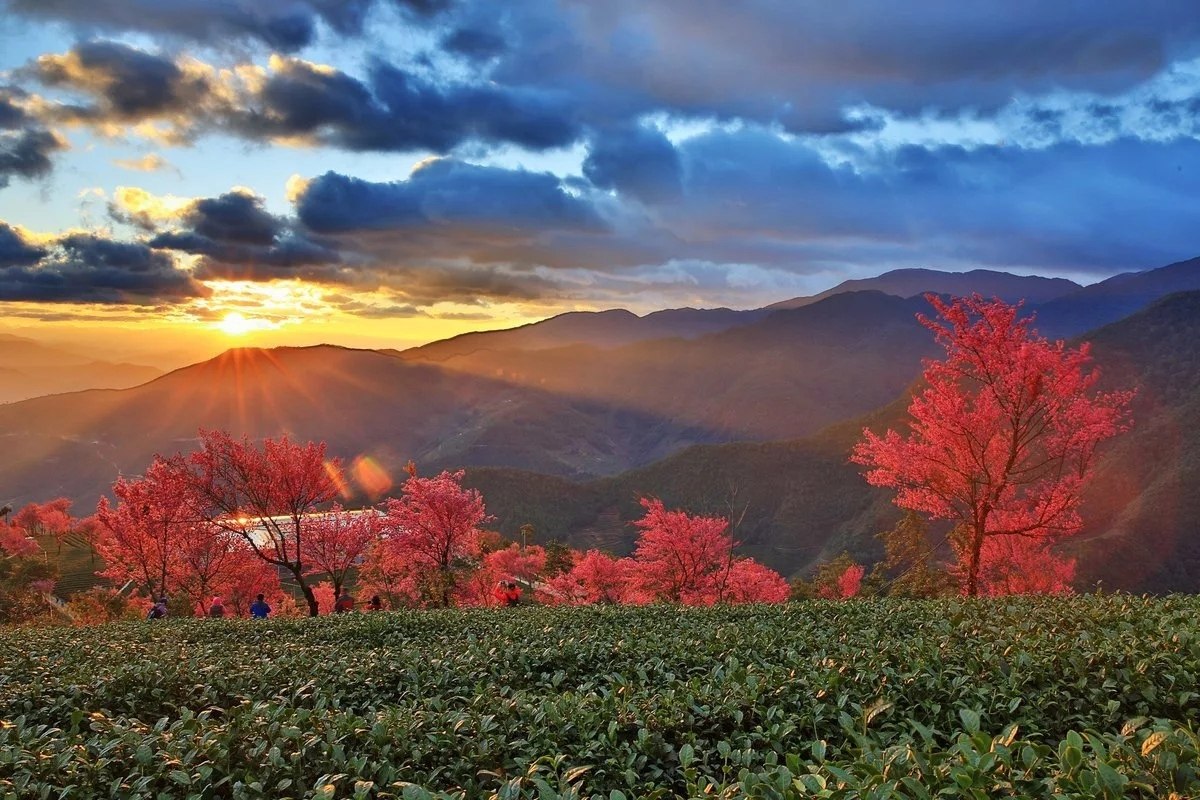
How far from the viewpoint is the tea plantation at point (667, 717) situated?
3664 millimetres

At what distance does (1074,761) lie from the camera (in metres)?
3.30

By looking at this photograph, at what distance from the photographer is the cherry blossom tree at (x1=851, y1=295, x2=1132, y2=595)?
19094 millimetres

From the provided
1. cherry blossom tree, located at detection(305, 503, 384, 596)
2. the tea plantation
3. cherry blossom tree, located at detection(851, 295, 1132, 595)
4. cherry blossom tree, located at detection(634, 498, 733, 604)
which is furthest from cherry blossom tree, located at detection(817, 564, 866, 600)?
the tea plantation

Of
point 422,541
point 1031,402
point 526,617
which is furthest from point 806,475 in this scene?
point 526,617

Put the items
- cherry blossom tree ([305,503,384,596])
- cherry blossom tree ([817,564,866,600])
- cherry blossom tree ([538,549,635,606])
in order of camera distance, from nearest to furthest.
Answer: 1. cherry blossom tree ([305,503,384,596])
2. cherry blossom tree ([538,549,635,606])
3. cherry blossom tree ([817,564,866,600])

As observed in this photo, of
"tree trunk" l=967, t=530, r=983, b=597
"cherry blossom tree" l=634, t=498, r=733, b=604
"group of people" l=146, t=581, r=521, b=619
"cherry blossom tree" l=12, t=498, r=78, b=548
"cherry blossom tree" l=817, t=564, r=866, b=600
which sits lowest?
"cherry blossom tree" l=12, t=498, r=78, b=548

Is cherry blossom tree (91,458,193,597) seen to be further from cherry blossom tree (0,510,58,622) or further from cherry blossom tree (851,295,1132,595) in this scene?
cherry blossom tree (851,295,1132,595)

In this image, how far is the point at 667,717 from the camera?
213 inches

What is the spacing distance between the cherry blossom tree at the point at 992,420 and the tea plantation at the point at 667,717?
32.9ft

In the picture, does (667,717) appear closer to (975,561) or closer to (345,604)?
(975,561)

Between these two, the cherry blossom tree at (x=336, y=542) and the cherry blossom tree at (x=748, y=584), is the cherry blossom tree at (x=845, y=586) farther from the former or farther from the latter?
the cherry blossom tree at (x=336, y=542)

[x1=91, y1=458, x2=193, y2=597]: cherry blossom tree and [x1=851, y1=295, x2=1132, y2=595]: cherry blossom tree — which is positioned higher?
[x1=851, y1=295, x2=1132, y2=595]: cherry blossom tree

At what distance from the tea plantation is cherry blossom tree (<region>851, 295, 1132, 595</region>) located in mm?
10043

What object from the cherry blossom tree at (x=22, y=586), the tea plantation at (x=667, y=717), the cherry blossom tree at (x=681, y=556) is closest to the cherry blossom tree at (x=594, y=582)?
the cherry blossom tree at (x=681, y=556)
